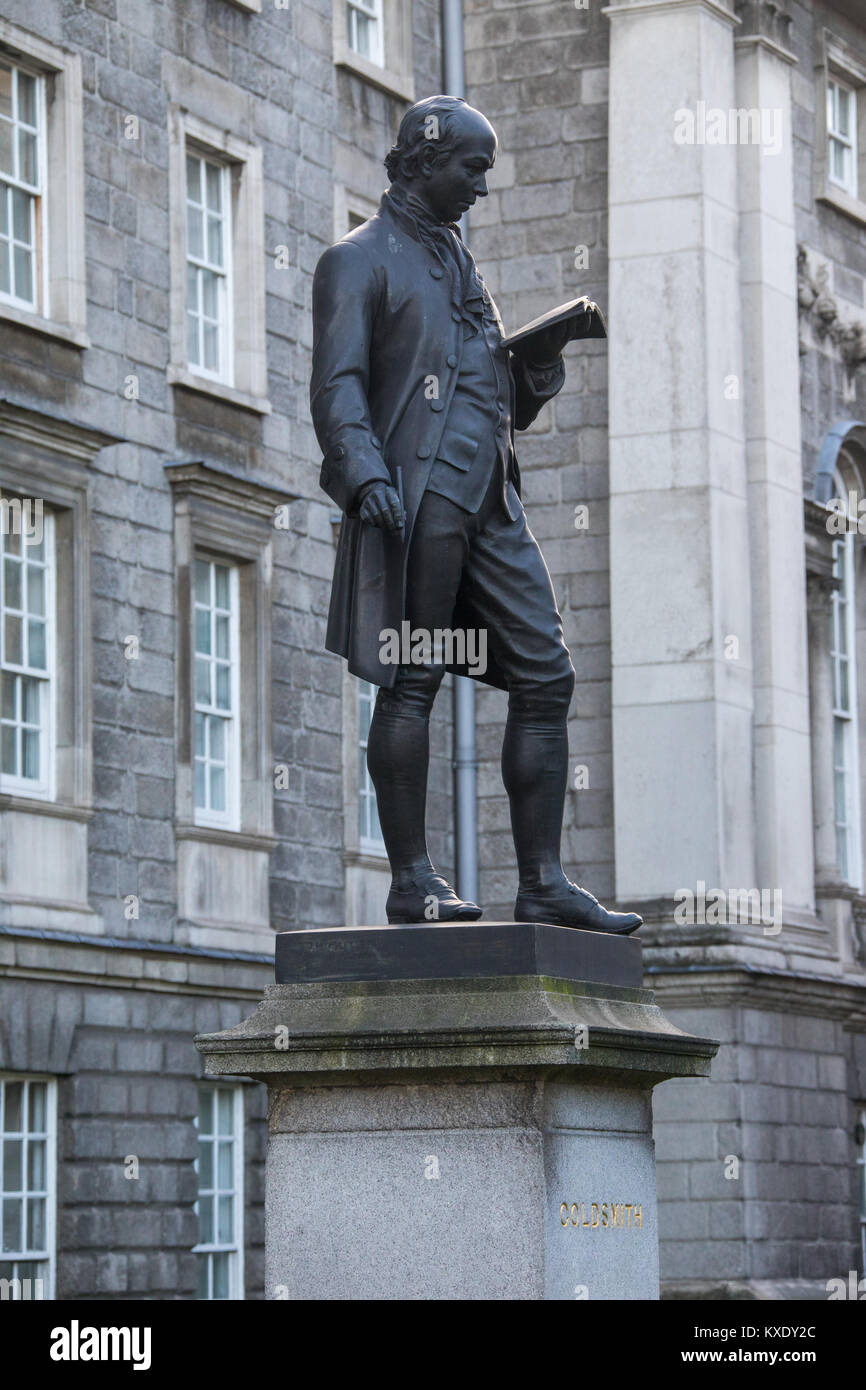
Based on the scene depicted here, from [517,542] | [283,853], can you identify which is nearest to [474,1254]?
[517,542]

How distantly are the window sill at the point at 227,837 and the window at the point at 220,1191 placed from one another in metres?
2.00

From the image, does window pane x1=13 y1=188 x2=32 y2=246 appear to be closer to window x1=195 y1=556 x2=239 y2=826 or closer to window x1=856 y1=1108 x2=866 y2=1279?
window x1=195 y1=556 x2=239 y2=826

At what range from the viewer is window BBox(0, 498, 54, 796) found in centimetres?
2312

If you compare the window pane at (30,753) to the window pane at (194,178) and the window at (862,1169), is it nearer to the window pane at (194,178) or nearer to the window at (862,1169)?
the window pane at (194,178)

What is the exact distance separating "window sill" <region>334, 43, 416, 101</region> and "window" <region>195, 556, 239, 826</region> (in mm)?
5395

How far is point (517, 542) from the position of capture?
37.0 feet

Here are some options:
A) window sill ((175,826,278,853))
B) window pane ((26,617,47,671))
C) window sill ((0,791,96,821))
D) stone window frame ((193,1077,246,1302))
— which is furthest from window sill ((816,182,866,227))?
window sill ((0,791,96,821))

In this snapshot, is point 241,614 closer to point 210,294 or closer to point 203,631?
point 203,631

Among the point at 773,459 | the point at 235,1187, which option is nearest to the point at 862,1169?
the point at 773,459

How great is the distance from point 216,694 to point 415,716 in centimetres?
1499

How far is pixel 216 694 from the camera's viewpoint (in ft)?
84.9

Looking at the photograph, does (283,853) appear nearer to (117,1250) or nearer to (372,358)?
(117,1250)

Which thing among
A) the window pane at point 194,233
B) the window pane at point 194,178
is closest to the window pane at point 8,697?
the window pane at point 194,233
